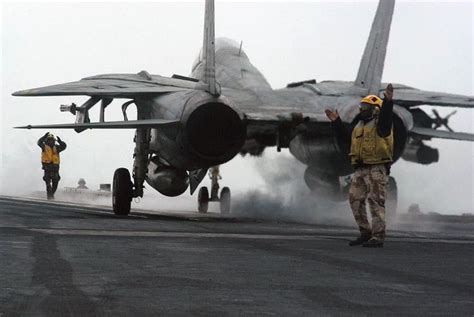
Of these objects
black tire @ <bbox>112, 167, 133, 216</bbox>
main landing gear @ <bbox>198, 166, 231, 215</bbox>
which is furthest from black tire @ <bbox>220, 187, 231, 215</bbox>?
black tire @ <bbox>112, 167, 133, 216</bbox>

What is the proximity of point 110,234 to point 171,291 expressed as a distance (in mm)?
6402

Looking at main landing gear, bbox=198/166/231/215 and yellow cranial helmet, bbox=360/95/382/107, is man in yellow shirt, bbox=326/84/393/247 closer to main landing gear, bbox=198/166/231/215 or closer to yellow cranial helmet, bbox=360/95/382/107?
yellow cranial helmet, bbox=360/95/382/107

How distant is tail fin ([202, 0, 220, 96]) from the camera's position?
1838 cm

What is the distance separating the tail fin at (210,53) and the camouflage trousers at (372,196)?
534cm

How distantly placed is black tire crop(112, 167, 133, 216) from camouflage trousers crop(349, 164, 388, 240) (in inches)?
319

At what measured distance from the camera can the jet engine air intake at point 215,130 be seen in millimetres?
18125

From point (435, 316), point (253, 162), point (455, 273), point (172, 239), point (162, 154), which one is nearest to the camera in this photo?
point (435, 316)

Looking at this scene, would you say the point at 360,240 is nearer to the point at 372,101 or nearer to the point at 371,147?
the point at 371,147

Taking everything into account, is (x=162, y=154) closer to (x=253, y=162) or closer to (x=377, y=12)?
(x=377, y=12)

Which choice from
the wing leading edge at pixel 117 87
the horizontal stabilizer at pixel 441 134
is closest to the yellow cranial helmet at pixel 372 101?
the wing leading edge at pixel 117 87

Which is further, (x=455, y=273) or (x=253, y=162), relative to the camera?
(x=253, y=162)

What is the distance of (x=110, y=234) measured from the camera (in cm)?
1358

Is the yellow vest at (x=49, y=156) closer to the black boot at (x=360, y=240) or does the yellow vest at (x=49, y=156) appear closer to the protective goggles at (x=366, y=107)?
the protective goggles at (x=366, y=107)

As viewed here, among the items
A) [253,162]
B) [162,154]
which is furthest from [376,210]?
[253,162]
